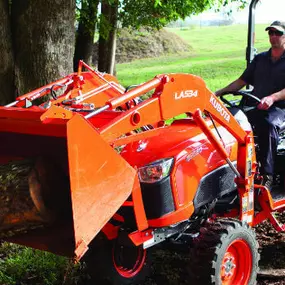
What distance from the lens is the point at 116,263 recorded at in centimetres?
421

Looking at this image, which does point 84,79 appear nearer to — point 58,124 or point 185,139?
point 185,139

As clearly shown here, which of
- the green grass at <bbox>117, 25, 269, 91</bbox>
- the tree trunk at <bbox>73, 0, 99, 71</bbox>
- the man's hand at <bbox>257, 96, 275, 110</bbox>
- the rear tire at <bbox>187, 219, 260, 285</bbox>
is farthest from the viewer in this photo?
the green grass at <bbox>117, 25, 269, 91</bbox>

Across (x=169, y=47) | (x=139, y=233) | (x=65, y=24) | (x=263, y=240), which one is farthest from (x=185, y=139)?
(x=169, y=47)

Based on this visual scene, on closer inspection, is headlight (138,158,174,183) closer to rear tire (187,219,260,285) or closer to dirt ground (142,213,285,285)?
rear tire (187,219,260,285)

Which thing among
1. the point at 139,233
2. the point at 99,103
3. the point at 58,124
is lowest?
the point at 139,233

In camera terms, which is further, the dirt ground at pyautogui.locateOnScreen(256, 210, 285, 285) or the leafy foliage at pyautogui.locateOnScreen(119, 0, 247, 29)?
the leafy foliage at pyautogui.locateOnScreen(119, 0, 247, 29)

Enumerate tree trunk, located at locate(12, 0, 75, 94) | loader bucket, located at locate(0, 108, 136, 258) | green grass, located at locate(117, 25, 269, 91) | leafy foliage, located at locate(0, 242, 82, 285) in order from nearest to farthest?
loader bucket, located at locate(0, 108, 136, 258) < leafy foliage, located at locate(0, 242, 82, 285) < tree trunk, located at locate(12, 0, 75, 94) < green grass, located at locate(117, 25, 269, 91)

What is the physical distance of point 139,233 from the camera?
3.56 m

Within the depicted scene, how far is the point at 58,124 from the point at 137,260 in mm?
1724

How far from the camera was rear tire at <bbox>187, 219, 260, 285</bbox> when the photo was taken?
3.57m

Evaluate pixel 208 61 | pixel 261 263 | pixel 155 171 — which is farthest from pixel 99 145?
pixel 208 61

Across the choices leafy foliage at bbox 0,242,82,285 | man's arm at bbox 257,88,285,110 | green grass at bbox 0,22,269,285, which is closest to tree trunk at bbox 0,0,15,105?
green grass at bbox 0,22,269,285

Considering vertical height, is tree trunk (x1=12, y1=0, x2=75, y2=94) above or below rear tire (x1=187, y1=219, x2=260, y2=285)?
above

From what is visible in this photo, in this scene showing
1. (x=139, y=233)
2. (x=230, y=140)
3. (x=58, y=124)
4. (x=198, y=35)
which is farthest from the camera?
(x=198, y=35)
